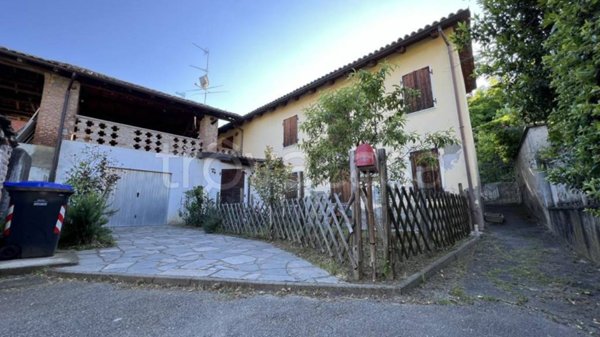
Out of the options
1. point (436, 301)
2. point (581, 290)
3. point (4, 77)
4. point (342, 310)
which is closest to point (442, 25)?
point (581, 290)

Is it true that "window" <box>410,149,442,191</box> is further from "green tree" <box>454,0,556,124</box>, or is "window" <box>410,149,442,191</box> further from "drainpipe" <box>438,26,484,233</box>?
"green tree" <box>454,0,556,124</box>

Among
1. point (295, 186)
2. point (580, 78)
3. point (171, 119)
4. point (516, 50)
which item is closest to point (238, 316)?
point (580, 78)

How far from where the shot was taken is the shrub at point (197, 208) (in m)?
9.26

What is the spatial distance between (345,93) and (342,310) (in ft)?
12.3

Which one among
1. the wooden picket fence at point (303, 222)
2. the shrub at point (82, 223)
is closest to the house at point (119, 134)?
the wooden picket fence at point (303, 222)

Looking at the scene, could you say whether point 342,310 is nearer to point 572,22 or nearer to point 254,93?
point 572,22

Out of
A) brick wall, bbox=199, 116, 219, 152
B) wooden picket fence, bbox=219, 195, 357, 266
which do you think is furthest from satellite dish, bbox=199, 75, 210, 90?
wooden picket fence, bbox=219, 195, 357, 266

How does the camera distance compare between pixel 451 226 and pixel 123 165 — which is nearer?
pixel 451 226

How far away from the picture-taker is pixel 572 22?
91.0 inches

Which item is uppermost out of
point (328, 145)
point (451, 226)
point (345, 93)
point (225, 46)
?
point (225, 46)

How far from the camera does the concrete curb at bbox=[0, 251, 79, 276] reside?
360 cm

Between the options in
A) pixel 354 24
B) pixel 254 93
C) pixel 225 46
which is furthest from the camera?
pixel 254 93

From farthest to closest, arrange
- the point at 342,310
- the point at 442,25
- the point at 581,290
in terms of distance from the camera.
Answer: the point at 442,25 → the point at 581,290 → the point at 342,310

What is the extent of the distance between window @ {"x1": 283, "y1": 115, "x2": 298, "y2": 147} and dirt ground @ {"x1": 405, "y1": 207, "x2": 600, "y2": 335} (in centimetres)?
803
